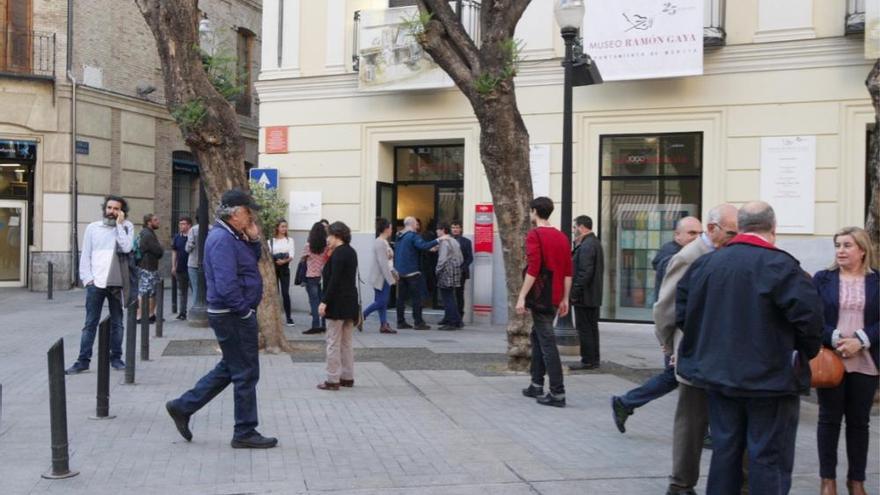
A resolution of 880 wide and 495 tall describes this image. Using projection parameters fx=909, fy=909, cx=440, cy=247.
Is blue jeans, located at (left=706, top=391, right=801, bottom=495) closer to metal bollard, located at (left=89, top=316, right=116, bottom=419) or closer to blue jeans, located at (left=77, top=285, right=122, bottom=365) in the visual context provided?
metal bollard, located at (left=89, top=316, right=116, bottom=419)

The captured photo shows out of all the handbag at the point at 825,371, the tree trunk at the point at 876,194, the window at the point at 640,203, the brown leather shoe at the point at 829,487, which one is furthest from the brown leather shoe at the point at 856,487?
the window at the point at 640,203

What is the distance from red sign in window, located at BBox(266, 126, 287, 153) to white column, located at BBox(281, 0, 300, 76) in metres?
1.17

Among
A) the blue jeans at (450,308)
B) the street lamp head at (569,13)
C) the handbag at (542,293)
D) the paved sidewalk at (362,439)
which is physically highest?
the street lamp head at (569,13)

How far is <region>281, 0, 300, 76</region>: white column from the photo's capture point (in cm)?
1819

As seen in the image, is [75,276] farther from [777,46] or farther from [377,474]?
[377,474]

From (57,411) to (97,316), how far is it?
173 inches

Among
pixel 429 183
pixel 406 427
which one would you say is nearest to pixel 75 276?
pixel 429 183

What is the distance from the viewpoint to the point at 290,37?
1827 centimetres

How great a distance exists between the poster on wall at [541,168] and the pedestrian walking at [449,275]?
1748 mm

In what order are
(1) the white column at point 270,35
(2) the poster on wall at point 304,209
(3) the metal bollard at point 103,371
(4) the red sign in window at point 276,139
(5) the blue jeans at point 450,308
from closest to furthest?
1. (3) the metal bollard at point 103,371
2. (5) the blue jeans at point 450,308
3. (2) the poster on wall at point 304,209
4. (4) the red sign in window at point 276,139
5. (1) the white column at point 270,35

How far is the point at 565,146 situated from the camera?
12109mm

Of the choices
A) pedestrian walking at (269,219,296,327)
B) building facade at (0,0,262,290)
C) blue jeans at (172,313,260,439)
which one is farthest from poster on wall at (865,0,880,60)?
building facade at (0,0,262,290)

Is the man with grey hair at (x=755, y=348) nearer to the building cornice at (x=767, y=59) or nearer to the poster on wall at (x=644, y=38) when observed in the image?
the poster on wall at (x=644, y=38)

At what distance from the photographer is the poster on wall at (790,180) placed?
1404 cm
